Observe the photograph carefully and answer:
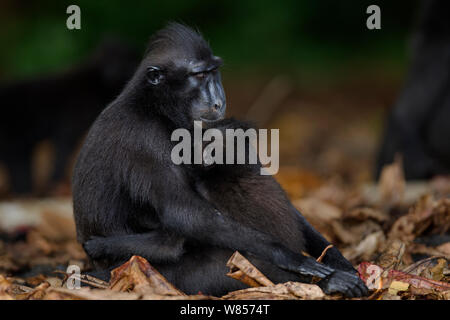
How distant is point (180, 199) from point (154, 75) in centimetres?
83

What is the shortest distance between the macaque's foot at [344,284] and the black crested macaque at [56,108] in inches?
241

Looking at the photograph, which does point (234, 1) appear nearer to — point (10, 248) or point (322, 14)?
point (322, 14)

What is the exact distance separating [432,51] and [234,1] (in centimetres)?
649

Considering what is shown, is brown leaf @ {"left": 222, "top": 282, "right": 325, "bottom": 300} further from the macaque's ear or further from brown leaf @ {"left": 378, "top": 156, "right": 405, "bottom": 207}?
brown leaf @ {"left": 378, "top": 156, "right": 405, "bottom": 207}

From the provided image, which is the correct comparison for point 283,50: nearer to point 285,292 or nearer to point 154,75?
point 154,75

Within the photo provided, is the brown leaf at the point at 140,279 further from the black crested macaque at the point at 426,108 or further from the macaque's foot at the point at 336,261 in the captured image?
the black crested macaque at the point at 426,108

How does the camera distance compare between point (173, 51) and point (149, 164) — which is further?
point (173, 51)

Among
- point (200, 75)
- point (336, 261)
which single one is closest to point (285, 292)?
point (336, 261)

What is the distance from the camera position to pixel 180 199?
10.8ft

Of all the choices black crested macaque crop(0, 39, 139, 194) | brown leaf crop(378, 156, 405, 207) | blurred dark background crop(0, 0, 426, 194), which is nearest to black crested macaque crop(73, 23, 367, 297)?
brown leaf crop(378, 156, 405, 207)

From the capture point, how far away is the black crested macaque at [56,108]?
9016mm

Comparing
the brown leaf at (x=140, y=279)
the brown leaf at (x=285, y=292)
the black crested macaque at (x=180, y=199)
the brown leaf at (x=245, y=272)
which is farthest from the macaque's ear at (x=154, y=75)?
the brown leaf at (x=285, y=292)
